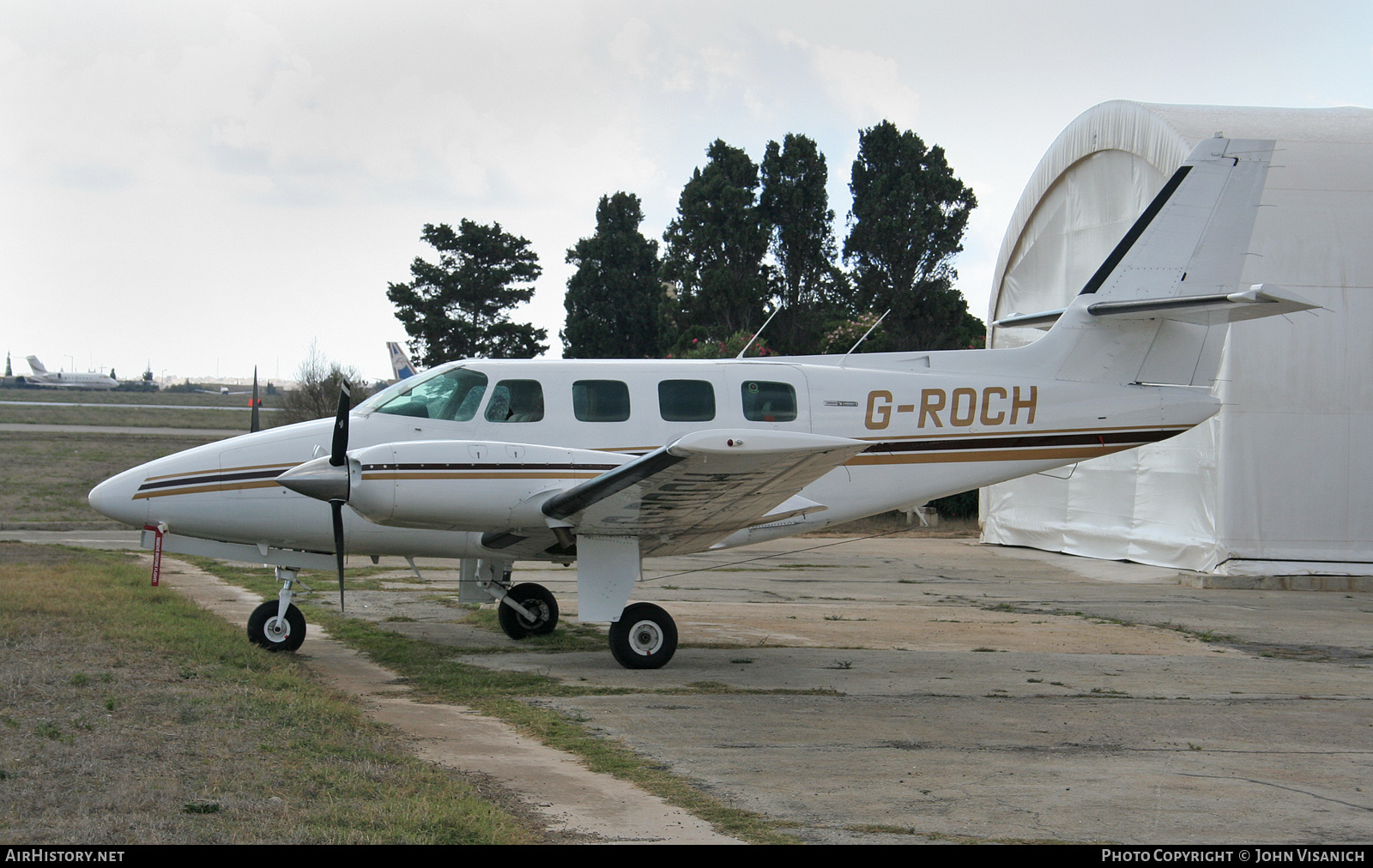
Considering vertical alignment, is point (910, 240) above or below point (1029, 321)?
above

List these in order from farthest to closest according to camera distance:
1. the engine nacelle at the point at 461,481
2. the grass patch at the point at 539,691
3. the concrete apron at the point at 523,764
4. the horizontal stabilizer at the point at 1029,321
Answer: the horizontal stabilizer at the point at 1029,321 → the engine nacelle at the point at 461,481 → the grass patch at the point at 539,691 → the concrete apron at the point at 523,764

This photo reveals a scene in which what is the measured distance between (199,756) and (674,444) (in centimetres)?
369

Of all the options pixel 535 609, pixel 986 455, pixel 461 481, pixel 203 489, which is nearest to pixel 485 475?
pixel 461 481

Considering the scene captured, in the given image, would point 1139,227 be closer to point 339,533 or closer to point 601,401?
point 601,401

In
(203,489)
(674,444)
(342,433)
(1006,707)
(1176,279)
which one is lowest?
(1006,707)

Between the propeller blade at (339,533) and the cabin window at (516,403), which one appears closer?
the propeller blade at (339,533)

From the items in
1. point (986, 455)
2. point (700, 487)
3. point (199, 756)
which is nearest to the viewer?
point (199, 756)

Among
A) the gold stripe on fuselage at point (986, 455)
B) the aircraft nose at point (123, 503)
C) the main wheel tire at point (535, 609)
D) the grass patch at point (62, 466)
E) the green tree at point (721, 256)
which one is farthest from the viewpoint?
the green tree at point (721, 256)

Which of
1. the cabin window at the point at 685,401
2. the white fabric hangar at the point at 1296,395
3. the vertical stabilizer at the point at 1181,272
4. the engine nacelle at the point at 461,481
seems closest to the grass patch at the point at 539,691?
the engine nacelle at the point at 461,481

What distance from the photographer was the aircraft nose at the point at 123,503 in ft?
31.6

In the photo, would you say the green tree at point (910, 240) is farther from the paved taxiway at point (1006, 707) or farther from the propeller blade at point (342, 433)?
the propeller blade at point (342, 433)

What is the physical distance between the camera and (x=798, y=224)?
41781 millimetres

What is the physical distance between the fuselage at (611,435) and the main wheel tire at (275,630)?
0.68 meters
